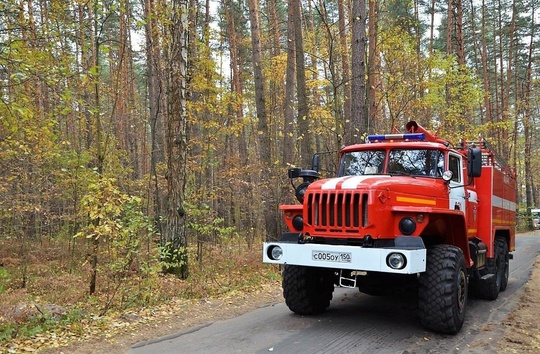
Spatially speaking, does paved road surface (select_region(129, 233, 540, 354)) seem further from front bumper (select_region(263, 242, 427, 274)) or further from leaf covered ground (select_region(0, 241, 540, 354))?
front bumper (select_region(263, 242, 427, 274))

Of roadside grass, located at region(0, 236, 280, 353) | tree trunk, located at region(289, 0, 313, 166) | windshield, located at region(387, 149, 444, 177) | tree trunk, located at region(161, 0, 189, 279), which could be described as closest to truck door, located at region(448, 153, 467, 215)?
windshield, located at region(387, 149, 444, 177)

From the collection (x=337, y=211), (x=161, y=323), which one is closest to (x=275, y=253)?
(x=337, y=211)

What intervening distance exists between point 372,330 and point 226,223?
15569 millimetres

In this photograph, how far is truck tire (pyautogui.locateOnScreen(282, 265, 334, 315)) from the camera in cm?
649

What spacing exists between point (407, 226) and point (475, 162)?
1.79 metres

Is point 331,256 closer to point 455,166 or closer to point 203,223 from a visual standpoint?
point 455,166

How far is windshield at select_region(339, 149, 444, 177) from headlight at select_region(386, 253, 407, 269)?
1820mm

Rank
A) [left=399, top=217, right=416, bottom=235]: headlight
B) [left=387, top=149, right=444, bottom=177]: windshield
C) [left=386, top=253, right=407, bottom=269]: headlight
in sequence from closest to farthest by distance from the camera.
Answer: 1. [left=386, top=253, right=407, bottom=269]: headlight
2. [left=399, top=217, right=416, bottom=235]: headlight
3. [left=387, top=149, right=444, bottom=177]: windshield

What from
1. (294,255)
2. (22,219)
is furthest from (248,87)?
(294,255)

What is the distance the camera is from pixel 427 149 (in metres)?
6.80

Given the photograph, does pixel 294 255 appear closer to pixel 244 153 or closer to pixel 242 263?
pixel 242 263

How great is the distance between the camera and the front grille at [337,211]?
221 inches

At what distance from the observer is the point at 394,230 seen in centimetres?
568

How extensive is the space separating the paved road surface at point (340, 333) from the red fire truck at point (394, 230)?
31cm
